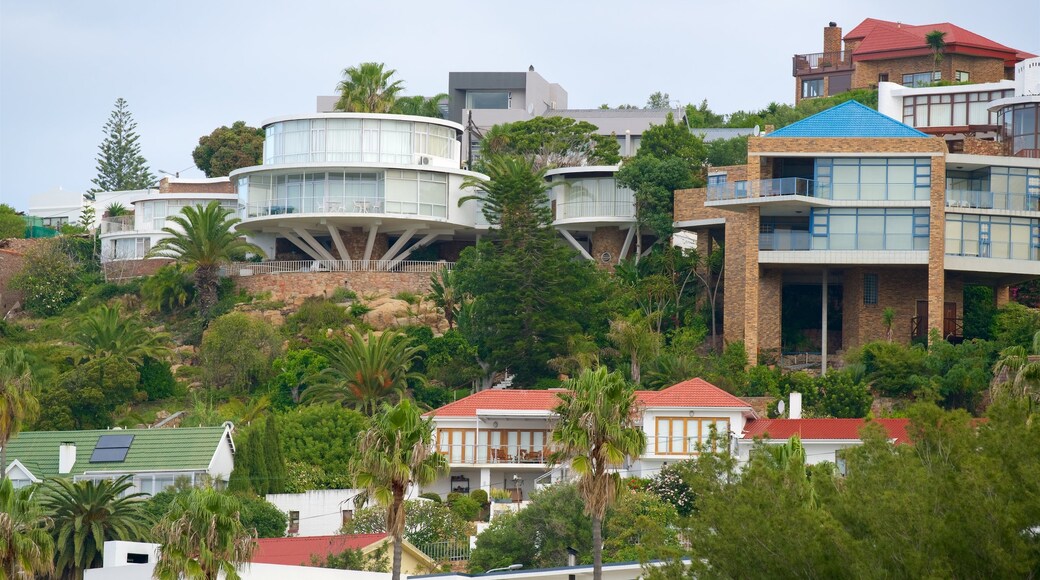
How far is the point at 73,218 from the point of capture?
397ft

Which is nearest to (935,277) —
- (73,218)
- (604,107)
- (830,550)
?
(830,550)

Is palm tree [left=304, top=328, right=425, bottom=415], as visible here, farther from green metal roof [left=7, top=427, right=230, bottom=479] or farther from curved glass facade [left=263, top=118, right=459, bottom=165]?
curved glass facade [left=263, top=118, right=459, bottom=165]

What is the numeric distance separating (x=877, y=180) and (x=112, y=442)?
3145 centimetres

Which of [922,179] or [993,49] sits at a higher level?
[993,49]

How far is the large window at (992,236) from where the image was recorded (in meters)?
79.4

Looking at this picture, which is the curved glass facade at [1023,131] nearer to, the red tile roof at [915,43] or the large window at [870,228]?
the large window at [870,228]

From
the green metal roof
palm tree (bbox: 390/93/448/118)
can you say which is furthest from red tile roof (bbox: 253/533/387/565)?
palm tree (bbox: 390/93/448/118)

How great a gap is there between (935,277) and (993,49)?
39765 mm

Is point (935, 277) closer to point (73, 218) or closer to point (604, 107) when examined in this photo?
point (604, 107)

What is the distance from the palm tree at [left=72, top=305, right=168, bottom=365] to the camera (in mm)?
79562

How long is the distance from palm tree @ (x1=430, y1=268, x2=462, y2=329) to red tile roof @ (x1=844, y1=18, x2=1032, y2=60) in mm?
42371

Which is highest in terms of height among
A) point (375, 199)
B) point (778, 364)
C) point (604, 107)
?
point (604, 107)

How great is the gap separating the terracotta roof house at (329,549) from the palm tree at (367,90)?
37.8 m

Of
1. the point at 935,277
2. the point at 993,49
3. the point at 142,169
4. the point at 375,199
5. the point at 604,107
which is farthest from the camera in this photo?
the point at 142,169
